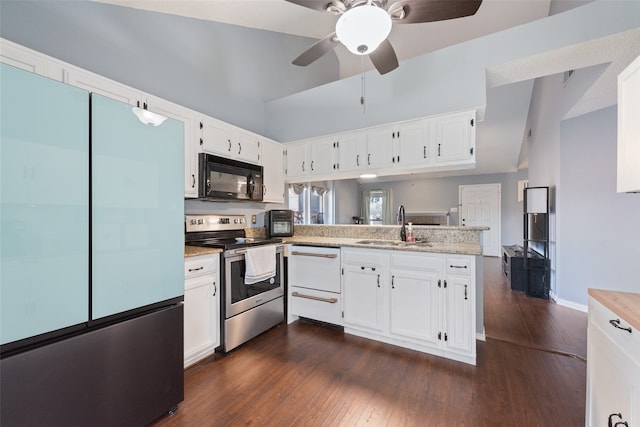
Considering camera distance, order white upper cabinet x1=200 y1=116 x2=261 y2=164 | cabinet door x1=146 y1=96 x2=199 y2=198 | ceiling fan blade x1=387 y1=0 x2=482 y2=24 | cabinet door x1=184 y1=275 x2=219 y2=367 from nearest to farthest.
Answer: ceiling fan blade x1=387 y1=0 x2=482 y2=24 < cabinet door x1=184 y1=275 x2=219 y2=367 < cabinet door x1=146 y1=96 x2=199 y2=198 < white upper cabinet x1=200 y1=116 x2=261 y2=164

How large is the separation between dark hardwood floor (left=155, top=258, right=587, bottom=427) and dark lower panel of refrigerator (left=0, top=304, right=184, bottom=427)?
0.78ft

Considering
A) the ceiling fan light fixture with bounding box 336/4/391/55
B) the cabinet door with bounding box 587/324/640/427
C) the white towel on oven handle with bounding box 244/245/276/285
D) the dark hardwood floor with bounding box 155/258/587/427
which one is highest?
the ceiling fan light fixture with bounding box 336/4/391/55

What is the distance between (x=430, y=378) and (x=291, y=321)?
59.3 inches

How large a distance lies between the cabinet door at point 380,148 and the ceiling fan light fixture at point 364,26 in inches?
51.1

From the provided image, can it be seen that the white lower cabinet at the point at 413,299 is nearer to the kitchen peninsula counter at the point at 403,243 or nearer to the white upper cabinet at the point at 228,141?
the kitchen peninsula counter at the point at 403,243

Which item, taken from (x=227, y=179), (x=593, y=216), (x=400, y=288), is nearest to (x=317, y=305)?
(x=400, y=288)

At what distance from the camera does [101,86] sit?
6.16ft

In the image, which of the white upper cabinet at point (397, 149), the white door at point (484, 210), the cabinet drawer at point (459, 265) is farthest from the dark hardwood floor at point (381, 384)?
the white door at point (484, 210)

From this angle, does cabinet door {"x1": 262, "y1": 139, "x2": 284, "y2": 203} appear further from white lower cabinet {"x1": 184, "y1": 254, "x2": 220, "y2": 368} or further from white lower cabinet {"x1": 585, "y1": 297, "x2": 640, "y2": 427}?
white lower cabinet {"x1": 585, "y1": 297, "x2": 640, "y2": 427}

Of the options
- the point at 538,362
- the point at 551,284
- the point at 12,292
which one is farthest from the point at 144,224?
the point at 551,284

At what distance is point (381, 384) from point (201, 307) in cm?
149

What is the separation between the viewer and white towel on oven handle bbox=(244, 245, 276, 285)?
7.98 feet

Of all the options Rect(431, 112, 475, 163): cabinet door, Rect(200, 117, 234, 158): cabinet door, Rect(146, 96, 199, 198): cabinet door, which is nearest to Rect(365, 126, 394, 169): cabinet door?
Rect(431, 112, 475, 163): cabinet door

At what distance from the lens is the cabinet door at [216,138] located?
2625mm
